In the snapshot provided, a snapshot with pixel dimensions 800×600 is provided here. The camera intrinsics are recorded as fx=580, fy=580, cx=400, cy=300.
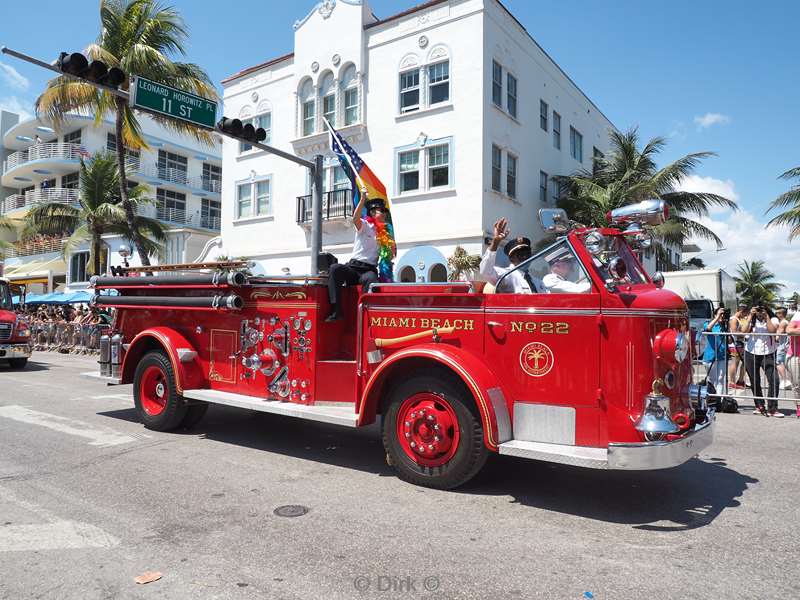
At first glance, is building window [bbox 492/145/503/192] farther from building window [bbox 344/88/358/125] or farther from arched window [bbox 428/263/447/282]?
building window [bbox 344/88/358/125]

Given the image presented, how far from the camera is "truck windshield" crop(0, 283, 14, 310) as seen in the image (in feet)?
51.6

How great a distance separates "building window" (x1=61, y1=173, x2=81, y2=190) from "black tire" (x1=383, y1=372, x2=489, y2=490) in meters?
43.0

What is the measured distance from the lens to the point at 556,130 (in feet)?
81.3

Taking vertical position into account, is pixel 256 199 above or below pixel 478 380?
above

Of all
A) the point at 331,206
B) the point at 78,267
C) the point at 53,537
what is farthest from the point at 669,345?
the point at 78,267

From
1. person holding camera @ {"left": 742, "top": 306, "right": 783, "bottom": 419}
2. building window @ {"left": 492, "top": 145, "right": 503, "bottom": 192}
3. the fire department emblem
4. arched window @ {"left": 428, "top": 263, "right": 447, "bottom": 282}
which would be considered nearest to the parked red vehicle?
arched window @ {"left": 428, "top": 263, "right": 447, "bottom": 282}

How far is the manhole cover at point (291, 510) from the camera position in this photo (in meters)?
4.36

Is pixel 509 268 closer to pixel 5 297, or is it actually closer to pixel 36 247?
pixel 5 297

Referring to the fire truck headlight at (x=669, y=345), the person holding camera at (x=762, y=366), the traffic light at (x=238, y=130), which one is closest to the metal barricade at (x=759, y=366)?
the person holding camera at (x=762, y=366)

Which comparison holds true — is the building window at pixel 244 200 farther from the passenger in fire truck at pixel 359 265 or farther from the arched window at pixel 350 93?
the passenger in fire truck at pixel 359 265

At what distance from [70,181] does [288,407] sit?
43493mm

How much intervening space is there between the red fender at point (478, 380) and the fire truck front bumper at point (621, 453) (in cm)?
14

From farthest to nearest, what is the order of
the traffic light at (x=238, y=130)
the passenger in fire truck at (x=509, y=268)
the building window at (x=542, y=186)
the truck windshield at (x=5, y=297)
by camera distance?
1. the building window at (x=542, y=186)
2. the truck windshield at (x=5, y=297)
3. the traffic light at (x=238, y=130)
4. the passenger in fire truck at (x=509, y=268)

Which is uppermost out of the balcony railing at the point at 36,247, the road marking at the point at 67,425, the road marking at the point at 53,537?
the balcony railing at the point at 36,247
